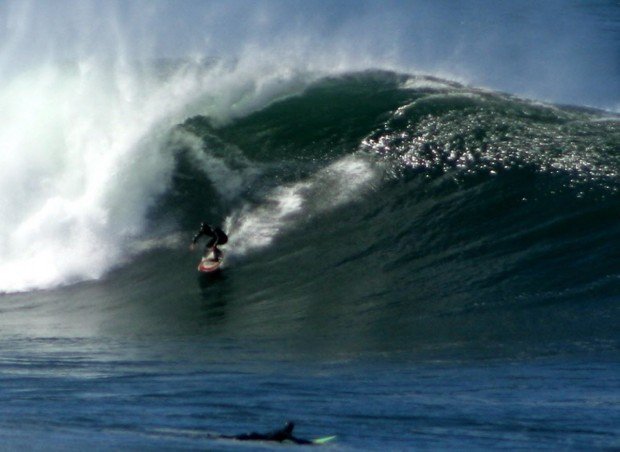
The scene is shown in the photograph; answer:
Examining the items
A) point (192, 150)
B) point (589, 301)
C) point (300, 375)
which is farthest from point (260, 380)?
point (192, 150)

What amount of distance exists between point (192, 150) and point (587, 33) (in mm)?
21436

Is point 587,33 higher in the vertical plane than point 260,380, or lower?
higher

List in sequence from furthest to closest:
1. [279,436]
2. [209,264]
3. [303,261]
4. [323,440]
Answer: [209,264] → [303,261] → [323,440] → [279,436]

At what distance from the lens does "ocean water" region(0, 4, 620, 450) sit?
7.59 m

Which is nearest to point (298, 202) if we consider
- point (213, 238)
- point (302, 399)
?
point (213, 238)

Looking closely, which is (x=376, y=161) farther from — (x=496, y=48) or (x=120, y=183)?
(x=496, y=48)

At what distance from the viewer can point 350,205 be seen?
1580 cm

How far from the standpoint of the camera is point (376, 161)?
55.5ft

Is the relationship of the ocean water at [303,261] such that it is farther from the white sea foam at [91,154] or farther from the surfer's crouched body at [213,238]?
the surfer's crouched body at [213,238]

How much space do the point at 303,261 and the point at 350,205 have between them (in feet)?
5.78

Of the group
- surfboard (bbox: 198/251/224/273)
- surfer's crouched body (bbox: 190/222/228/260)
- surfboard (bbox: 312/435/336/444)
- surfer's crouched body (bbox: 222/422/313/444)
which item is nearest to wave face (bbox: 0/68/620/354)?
surfboard (bbox: 198/251/224/273)

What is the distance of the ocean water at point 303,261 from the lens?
7590mm

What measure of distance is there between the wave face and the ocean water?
0.04 metres

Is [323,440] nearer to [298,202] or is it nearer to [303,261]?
[303,261]
